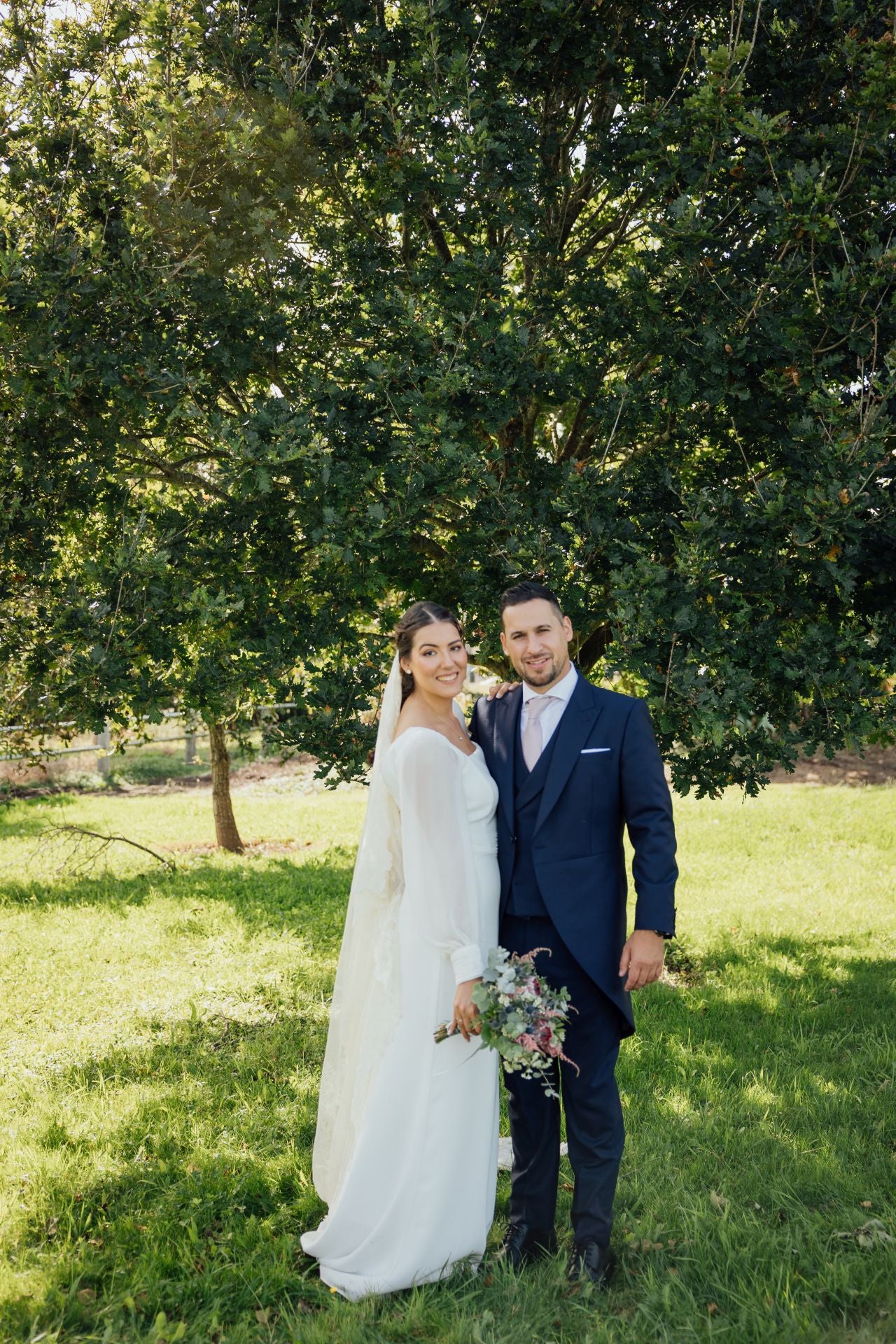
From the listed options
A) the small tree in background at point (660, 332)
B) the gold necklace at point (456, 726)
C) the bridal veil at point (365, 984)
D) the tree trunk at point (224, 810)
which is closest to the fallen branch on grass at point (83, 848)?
the tree trunk at point (224, 810)

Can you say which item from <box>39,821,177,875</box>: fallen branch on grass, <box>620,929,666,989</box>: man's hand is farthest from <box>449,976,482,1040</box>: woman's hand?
<box>39,821,177,875</box>: fallen branch on grass

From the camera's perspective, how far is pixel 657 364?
213 inches

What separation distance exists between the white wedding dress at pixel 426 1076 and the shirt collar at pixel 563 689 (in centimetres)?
35

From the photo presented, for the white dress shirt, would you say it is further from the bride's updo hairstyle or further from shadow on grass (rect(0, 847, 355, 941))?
shadow on grass (rect(0, 847, 355, 941))

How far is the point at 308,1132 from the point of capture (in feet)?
16.3

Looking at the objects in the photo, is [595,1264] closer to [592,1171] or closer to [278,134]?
[592,1171]

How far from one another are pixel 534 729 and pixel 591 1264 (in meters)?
2.00

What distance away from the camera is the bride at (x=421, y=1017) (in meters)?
3.63

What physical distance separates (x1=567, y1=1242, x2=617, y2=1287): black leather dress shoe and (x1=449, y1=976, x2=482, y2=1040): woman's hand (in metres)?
0.94

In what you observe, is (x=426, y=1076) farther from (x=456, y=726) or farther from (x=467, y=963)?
(x=456, y=726)

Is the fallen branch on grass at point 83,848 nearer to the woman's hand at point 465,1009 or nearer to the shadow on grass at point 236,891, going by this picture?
the shadow on grass at point 236,891

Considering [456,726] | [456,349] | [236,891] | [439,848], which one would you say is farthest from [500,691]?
[236,891]

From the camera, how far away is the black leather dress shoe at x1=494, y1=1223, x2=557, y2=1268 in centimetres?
380

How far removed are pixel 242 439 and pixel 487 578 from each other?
1.45 metres
